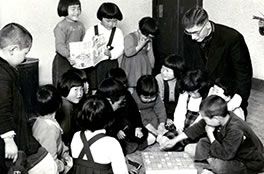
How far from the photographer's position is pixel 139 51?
4.18 m

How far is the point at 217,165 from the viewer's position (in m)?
2.82

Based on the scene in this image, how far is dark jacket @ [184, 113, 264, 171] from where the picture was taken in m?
2.70

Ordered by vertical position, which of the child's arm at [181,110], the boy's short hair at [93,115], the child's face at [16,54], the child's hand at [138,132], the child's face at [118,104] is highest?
the child's face at [16,54]

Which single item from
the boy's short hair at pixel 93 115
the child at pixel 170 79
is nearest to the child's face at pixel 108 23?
the child at pixel 170 79

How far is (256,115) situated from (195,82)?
41.0 inches

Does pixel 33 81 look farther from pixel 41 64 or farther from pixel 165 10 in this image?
pixel 165 10

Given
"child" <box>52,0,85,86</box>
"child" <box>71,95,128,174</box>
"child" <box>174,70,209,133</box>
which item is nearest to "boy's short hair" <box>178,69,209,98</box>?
"child" <box>174,70,209,133</box>

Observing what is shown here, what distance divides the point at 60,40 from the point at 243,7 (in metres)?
1.97

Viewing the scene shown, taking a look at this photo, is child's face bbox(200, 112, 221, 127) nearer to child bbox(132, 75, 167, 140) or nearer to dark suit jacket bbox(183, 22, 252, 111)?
dark suit jacket bbox(183, 22, 252, 111)

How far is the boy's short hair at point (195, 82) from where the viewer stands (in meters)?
3.35

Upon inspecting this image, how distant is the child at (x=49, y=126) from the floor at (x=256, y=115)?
73 centimetres

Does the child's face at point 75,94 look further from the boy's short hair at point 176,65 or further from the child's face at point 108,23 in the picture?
the child's face at point 108,23

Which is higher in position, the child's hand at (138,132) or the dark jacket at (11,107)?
the dark jacket at (11,107)

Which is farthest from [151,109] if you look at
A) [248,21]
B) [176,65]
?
[248,21]
